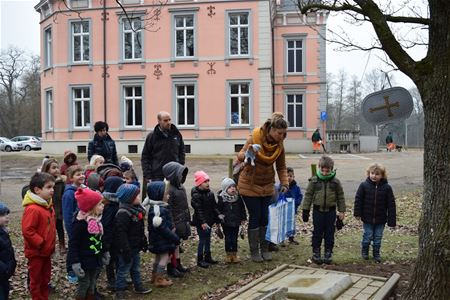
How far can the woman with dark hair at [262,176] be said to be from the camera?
6.69 metres

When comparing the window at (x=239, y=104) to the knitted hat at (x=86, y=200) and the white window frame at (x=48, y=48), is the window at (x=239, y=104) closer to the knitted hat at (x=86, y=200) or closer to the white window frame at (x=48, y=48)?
the white window frame at (x=48, y=48)

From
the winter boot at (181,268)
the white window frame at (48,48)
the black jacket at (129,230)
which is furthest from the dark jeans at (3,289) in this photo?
the white window frame at (48,48)

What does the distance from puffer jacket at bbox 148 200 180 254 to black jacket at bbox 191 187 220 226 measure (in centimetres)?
71

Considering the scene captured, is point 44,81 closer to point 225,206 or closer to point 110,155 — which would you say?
point 110,155

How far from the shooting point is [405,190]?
620 inches

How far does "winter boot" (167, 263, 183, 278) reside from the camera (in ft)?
21.3

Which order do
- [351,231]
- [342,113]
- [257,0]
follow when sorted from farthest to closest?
[342,113], [257,0], [351,231]

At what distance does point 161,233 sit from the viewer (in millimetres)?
6035

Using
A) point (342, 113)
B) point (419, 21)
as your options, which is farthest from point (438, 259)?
point (342, 113)

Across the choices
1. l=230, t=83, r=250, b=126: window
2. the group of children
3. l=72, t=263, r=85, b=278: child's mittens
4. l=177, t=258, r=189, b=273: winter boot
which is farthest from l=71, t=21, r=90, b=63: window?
l=72, t=263, r=85, b=278: child's mittens

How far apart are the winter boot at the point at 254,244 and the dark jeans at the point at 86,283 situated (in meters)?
2.45

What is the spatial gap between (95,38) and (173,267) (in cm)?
2588

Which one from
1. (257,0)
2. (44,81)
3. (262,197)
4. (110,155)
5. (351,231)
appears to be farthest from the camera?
(44,81)

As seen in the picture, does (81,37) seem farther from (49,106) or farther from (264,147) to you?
(264,147)
